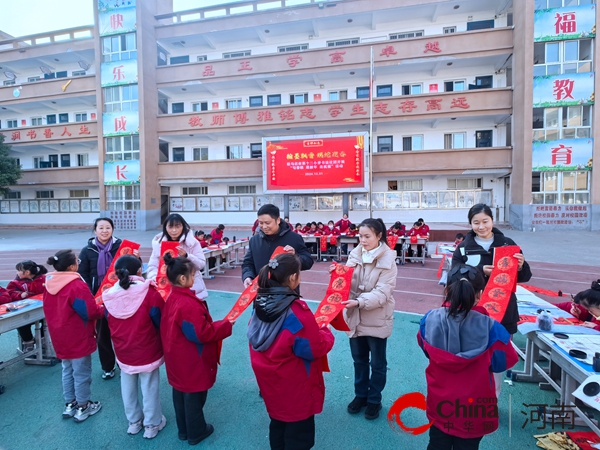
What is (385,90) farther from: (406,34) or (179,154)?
(179,154)

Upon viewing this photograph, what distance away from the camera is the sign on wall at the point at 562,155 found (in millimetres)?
13945

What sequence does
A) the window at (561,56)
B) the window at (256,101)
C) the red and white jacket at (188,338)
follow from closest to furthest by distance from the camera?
1. the red and white jacket at (188,338)
2. the window at (561,56)
3. the window at (256,101)

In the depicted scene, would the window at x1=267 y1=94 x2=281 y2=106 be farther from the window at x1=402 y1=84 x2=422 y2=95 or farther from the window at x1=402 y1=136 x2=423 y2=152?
the window at x1=402 y1=136 x2=423 y2=152

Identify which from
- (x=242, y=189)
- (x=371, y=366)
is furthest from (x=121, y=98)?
(x=371, y=366)

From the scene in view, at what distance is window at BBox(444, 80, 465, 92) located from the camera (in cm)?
1628

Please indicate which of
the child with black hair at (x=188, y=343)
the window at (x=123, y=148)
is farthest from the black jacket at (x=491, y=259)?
the window at (x=123, y=148)

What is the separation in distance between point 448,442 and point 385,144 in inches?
665

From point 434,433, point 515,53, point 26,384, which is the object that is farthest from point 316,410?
point 515,53

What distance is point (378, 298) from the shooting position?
2.35m

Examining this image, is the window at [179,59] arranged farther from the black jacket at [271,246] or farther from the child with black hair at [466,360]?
the child with black hair at [466,360]

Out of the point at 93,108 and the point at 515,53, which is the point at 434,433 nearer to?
the point at 515,53

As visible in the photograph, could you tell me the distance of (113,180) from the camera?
18469mm

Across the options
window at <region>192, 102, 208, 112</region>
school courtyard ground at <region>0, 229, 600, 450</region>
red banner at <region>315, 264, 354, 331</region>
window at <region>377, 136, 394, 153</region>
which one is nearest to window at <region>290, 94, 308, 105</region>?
window at <region>377, 136, 394, 153</region>

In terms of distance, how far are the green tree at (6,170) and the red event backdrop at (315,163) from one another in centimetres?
1548
